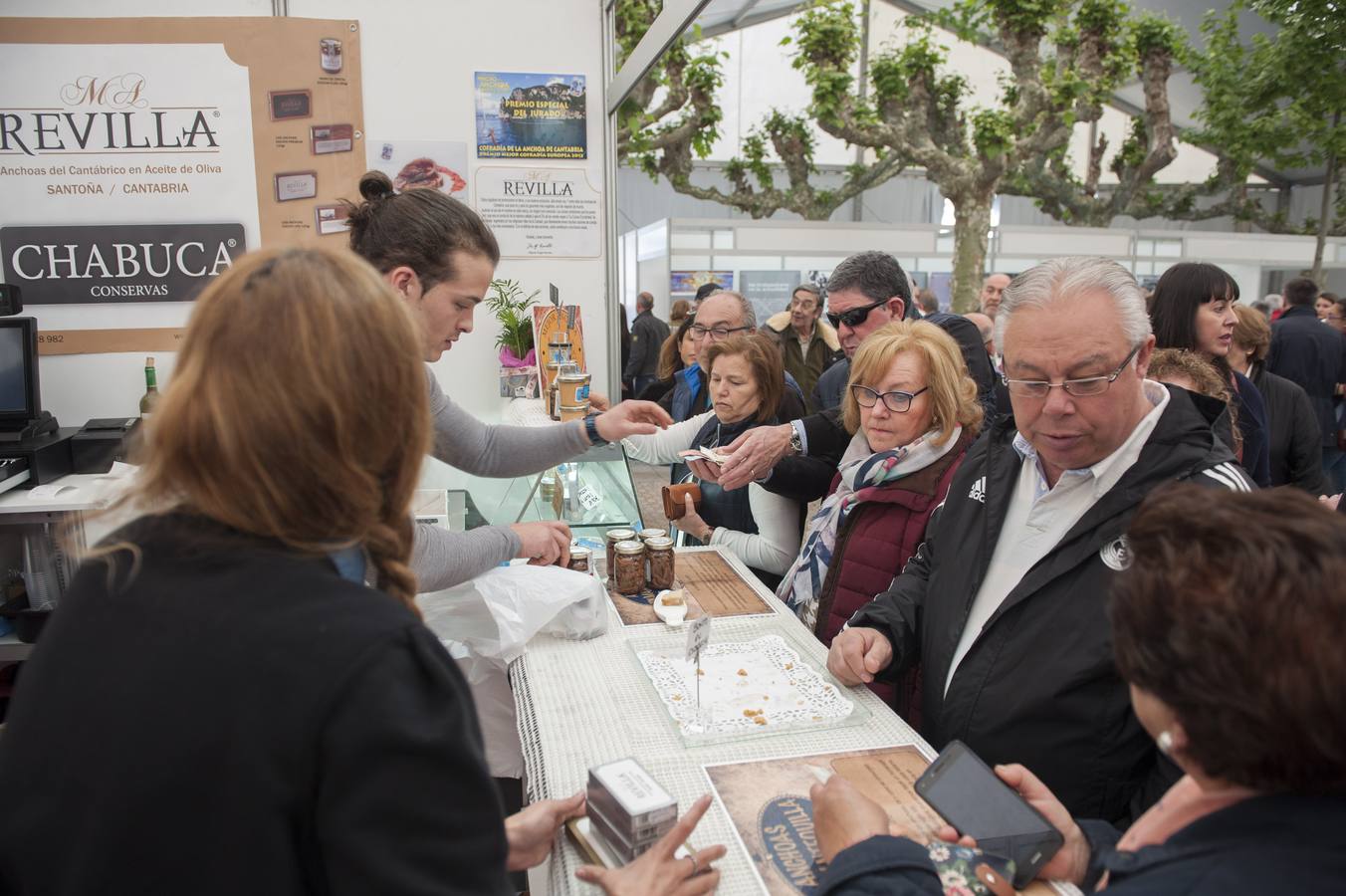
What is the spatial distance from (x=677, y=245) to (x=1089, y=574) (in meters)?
9.07

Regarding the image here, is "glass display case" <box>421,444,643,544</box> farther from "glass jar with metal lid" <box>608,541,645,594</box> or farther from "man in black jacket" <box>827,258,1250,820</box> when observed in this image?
"man in black jacket" <box>827,258,1250,820</box>

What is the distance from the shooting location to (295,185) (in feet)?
12.9

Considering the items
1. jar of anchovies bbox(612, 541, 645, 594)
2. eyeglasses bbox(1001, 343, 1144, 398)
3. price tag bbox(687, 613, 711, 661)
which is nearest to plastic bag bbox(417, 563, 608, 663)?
jar of anchovies bbox(612, 541, 645, 594)

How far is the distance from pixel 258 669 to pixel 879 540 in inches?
69.4

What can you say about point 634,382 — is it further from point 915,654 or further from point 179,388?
point 179,388

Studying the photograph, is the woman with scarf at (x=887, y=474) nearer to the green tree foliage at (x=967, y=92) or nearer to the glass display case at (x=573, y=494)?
the glass display case at (x=573, y=494)

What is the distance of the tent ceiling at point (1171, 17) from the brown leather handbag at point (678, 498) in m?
12.2

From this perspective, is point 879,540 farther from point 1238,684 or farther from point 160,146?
point 160,146

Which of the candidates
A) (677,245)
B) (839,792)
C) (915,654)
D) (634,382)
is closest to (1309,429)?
(915,654)

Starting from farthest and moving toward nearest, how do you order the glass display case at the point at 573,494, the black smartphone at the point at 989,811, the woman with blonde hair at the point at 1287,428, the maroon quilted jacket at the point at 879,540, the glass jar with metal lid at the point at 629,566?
the woman with blonde hair at the point at 1287,428 < the glass display case at the point at 573,494 < the glass jar with metal lid at the point at 629,566 < the maroon quilted jacket at the point at 879,540 < the black smartphone at the point at 989,811

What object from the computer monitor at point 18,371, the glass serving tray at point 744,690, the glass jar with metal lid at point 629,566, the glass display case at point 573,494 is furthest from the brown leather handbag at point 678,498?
the computer monitor at point 18,371

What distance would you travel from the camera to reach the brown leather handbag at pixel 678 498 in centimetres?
286

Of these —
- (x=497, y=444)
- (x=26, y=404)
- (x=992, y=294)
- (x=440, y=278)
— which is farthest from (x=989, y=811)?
(x=992, y=294)

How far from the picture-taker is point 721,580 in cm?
253
